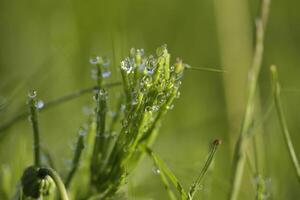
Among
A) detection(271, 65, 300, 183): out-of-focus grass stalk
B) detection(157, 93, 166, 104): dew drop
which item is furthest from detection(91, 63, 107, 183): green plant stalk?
detection(271, 65, 300, 183): out-of-focus grass stalk

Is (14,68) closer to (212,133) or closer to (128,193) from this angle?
(212,133)

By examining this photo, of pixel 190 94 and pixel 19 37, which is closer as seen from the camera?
pixel 190 94

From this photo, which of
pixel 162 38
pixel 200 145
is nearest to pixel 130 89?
pixel 200 145

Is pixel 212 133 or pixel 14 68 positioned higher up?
pixel 14 68

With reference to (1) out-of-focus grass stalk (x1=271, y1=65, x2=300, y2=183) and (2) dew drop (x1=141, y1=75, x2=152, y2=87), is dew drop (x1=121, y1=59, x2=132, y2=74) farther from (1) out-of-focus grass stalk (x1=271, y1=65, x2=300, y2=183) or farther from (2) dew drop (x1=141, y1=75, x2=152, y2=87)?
(1) out-of-focus grass stalk (x1=271, y1=65, x2=300, y2=183)

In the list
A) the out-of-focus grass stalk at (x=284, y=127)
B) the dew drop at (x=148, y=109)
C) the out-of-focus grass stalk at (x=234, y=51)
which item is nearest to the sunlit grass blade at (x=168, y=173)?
the dew drop at (x=148, y=109)

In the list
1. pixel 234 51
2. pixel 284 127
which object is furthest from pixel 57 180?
pixel 234 51

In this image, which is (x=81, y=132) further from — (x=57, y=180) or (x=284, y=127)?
(x=284, y=127)
